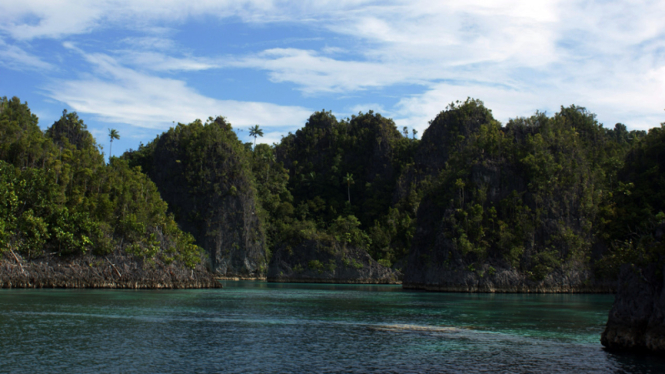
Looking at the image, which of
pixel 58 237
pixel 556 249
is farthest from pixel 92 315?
pixel 556 249

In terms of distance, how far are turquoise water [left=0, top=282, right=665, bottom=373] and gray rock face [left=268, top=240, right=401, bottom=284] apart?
74.3m

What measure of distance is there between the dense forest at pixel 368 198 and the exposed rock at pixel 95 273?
138cm

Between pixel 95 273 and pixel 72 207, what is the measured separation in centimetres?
892

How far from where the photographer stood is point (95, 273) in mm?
69312

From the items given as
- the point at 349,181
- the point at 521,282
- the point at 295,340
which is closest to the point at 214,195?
the point at 349,181

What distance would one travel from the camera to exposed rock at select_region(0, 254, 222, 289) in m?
62.8

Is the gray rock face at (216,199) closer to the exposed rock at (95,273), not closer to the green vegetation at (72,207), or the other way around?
the green vegetation at (72,207)

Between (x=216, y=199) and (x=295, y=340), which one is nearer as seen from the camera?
(x=295, y=340)

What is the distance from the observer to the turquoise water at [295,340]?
819 inches

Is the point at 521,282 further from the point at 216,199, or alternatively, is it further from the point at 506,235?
the point at 216,199

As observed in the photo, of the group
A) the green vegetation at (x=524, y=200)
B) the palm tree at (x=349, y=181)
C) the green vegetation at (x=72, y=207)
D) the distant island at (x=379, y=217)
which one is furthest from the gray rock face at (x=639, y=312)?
the palm tree at (x=349, y=181)

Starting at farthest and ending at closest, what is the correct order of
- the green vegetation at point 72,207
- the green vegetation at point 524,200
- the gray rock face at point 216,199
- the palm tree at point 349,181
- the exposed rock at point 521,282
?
the palm tree at point 349,181 < the gray rock face at point 216,199 < the green vegetation at point 524,200 < the exposed rock at point 521,282 < the green vegetation at point 72,207

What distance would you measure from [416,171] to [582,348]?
110 metres

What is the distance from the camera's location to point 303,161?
519 feet
